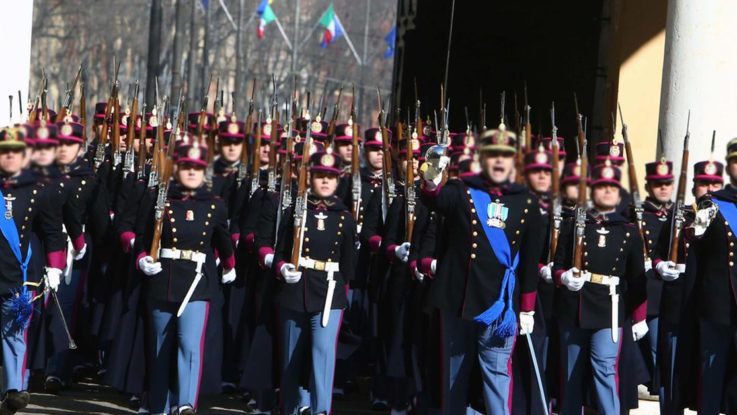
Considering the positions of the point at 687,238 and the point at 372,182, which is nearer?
the point at 687,238

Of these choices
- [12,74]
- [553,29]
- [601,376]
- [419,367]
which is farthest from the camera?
[553,29]

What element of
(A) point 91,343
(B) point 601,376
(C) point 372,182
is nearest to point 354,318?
(C) point 372,182

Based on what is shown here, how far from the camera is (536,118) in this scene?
18.6 m

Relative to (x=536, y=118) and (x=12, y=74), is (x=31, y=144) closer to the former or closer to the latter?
(x=12, y=74)

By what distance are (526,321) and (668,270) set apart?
184 centimetres

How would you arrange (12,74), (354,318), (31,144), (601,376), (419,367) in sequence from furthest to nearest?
(12,74) < (354,318) < (419,367) < (601,376) < (31,144)

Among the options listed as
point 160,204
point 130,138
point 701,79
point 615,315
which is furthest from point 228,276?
point 701,79

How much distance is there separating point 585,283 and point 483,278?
1036 millimetres

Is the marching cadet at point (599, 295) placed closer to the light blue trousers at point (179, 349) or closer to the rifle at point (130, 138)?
the light blue trousers at point (179, 349)

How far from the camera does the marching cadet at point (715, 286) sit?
9523 mm

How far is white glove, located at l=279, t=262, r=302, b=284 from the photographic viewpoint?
9680 millimetres

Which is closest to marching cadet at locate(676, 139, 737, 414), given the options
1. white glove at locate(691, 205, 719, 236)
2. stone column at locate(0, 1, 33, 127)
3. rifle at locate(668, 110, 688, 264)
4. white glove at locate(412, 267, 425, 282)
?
white glove at locate(691, 205, 719, 236)

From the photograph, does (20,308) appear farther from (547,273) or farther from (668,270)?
(668,270)

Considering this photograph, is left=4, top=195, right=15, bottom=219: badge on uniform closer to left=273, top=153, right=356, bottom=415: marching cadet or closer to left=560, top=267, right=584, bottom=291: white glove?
left=273, top=153, right=356, bottom=415: marching cadet
